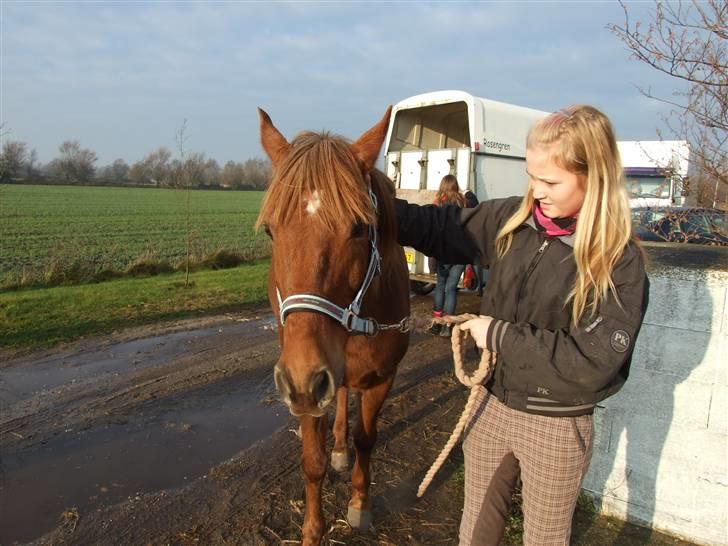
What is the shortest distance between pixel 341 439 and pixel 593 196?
2849 millimetres

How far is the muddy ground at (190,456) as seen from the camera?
296 cm

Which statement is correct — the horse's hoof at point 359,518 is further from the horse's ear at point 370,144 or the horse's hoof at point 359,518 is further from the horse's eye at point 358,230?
the horse's ear at point 370,144

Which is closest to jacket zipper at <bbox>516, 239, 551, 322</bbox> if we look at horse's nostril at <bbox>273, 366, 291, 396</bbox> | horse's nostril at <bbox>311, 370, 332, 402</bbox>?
horse's nostril at <bbox>311, 370, 332, 402</bbox>

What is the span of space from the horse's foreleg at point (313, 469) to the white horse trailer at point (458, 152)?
6134 mm

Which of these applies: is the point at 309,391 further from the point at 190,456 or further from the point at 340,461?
the point at 190,456

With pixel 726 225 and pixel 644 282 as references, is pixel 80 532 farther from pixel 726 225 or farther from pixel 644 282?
pixel 726 225

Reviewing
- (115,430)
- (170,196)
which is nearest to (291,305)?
(115,430)

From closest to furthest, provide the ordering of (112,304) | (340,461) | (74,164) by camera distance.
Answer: (340,461)
(112,304)
(74,164)

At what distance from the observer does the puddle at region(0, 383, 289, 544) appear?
3139mm

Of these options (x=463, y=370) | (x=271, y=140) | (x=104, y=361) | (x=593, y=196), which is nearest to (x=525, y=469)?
(x=463, y=370)

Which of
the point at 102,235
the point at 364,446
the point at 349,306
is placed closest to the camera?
the point at 349,306

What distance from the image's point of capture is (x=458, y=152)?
27.7 feet

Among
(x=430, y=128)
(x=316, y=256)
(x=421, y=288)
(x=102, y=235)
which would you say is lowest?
(x=421, y=288)

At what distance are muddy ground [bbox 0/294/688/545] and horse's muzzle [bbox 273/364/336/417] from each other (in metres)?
1.60
